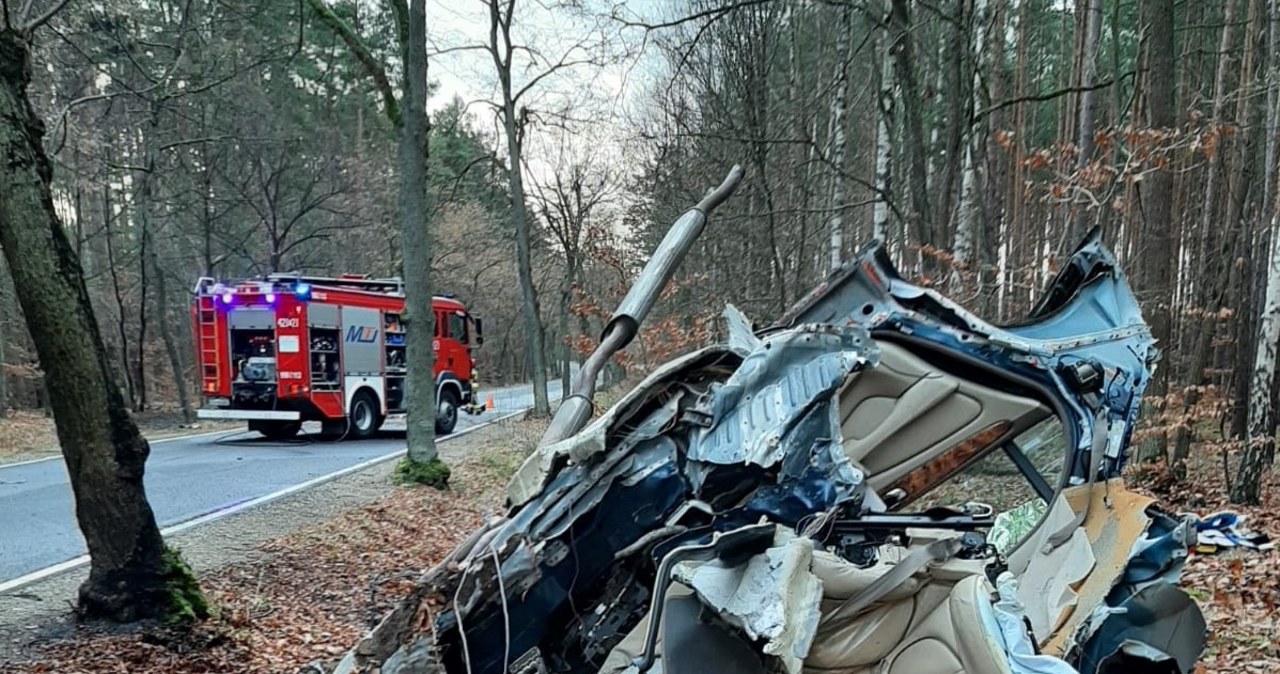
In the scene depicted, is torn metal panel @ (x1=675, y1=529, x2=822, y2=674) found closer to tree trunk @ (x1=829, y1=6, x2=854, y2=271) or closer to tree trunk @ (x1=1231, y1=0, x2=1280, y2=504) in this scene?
tree trunk @ (x1=1231, y1=0, x2=1280, y2=504)

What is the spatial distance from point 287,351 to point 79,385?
10.5 metres

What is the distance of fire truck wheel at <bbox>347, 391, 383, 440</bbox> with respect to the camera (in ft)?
50.9

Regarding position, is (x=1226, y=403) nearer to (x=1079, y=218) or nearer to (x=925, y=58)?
(x=1079, y=218)

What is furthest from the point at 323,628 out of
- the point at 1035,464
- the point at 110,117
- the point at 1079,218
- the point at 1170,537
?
the point at 110,117

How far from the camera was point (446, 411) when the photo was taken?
17.2 metres

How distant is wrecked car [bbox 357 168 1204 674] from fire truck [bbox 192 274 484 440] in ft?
42.2

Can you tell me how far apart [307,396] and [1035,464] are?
13.7m

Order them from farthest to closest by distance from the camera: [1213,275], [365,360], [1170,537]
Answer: [365,360] < [1213,275] < [1170,537]

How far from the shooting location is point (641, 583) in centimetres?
269

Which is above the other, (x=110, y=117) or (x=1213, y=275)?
(x=110, y=117)

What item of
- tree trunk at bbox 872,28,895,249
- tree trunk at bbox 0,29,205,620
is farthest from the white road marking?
tree trunk at bbox 872,28,895,249

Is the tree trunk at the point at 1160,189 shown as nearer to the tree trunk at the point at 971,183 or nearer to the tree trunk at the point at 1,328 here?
the tree trunk at the point at 971,183

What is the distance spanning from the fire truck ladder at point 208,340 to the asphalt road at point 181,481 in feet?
4.14

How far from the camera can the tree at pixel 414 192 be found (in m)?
9.31
